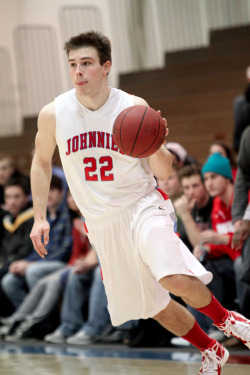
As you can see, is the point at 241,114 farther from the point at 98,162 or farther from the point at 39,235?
the point at 39,235

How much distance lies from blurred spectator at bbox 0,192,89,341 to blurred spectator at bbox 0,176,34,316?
0.49 m

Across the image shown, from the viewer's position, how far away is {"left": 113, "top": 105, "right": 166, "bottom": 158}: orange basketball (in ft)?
12.5

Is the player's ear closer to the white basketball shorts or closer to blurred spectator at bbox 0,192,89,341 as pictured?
the white basketball shorts

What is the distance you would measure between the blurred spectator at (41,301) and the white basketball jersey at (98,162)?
103 inches

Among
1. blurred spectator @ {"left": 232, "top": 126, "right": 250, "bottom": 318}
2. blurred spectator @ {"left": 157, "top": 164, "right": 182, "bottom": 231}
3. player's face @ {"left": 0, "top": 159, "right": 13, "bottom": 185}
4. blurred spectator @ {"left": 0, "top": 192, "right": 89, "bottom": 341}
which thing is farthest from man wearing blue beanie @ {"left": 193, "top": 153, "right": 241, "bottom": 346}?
player's face @ {"left": 0, "top": 159, "right": 13, "bottom": 185}

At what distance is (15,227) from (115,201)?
11.8 feet

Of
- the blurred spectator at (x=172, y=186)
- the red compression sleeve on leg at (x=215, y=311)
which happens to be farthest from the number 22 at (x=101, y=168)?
the blurred spectator at (x=172, y=186)

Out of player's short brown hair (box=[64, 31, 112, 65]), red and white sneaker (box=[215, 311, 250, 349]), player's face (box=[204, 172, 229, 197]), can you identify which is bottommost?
red and white sneaker (box=[215, 311, 250, 349])

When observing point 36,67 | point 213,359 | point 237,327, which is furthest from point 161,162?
point 36,67

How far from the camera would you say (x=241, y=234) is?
5.02m

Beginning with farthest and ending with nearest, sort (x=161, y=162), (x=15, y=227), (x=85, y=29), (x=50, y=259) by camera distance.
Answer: (x=85, y=29) < (x=15, y=227) < (x=50, y=259) < (x=161, y=162)

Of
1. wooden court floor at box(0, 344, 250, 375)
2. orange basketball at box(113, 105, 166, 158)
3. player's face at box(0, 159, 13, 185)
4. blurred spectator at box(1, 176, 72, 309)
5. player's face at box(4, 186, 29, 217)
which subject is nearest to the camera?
orange basketball at box(113, 105, 166, 158)

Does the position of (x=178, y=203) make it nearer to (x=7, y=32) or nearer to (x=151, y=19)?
(x=151, y=19)

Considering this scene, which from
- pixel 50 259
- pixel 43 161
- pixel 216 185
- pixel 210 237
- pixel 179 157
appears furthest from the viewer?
pixel 50 259
